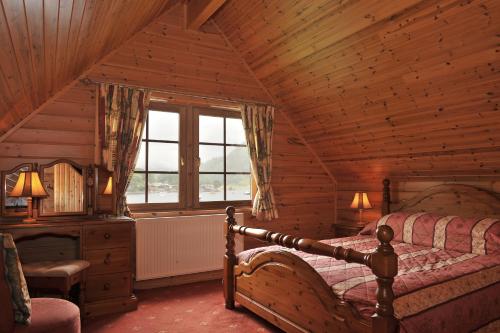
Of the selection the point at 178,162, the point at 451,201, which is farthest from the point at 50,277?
the point at 451,201

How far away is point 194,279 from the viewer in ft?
13.6

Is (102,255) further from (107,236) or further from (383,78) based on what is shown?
(383,78)

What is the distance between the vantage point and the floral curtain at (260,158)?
448 centimetres

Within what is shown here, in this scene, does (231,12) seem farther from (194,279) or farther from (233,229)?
(194,279)

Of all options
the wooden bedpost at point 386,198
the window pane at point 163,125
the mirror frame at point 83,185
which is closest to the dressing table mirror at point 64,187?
the mirror frame at point 83,185

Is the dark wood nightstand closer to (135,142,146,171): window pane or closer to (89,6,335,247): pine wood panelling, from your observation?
(89,6,335,247): pine wood panelling

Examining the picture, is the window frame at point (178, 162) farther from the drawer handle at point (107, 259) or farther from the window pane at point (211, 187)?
the drawer handle at point (107, 259)

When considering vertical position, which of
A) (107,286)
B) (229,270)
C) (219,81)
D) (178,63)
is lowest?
(107,286)

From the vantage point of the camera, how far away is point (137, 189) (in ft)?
13.2

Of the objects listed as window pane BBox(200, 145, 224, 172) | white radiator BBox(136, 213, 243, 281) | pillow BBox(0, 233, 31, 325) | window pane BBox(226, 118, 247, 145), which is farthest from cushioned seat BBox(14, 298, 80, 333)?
window pane BBox(226, 118, 247, 145)

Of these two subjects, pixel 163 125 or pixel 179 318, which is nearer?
pixel 179 318

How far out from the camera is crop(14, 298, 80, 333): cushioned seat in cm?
181

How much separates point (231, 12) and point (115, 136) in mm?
1803

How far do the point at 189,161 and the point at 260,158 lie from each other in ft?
2.80
